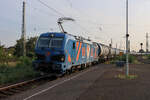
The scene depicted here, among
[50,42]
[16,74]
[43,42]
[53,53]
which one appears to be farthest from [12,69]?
[53,53]

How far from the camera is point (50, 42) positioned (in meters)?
13.7

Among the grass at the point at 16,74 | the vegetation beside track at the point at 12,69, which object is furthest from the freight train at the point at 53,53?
the vegetation beside track at the point at 12,69

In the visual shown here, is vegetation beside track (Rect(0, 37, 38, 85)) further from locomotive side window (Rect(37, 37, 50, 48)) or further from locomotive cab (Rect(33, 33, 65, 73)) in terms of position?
locomotive side window (Rect(37, 37, 50, 48))

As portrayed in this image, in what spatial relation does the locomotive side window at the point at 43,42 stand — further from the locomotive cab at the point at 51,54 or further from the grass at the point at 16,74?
the grass at the point at 16,74

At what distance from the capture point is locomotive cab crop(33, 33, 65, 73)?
12865 millimetres

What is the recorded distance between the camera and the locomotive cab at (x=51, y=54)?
12865 millimetres

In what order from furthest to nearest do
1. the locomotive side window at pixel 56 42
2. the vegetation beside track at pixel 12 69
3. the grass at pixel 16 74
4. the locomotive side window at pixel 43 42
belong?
the locomotive side window at pixel 43 42 < the locomotive side window at pixel 56 42 < the vegetation beside track at pixel 12 69 < the grass at pixel 16 74

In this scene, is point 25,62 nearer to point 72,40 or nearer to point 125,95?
point 72,40

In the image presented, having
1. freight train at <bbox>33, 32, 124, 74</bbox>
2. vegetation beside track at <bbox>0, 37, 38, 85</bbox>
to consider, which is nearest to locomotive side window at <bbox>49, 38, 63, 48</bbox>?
freight train at <bbox>33, 32, 124, 74</bbox>

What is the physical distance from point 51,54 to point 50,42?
3.47 ft

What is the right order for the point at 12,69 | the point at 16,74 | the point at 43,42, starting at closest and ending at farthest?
the point at 43,42, the point at 16,74, the point at 12,69

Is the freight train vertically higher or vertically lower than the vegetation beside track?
higher

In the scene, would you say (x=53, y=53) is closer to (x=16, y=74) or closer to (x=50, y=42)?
(x=50, y=42)

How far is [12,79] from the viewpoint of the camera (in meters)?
13.0
